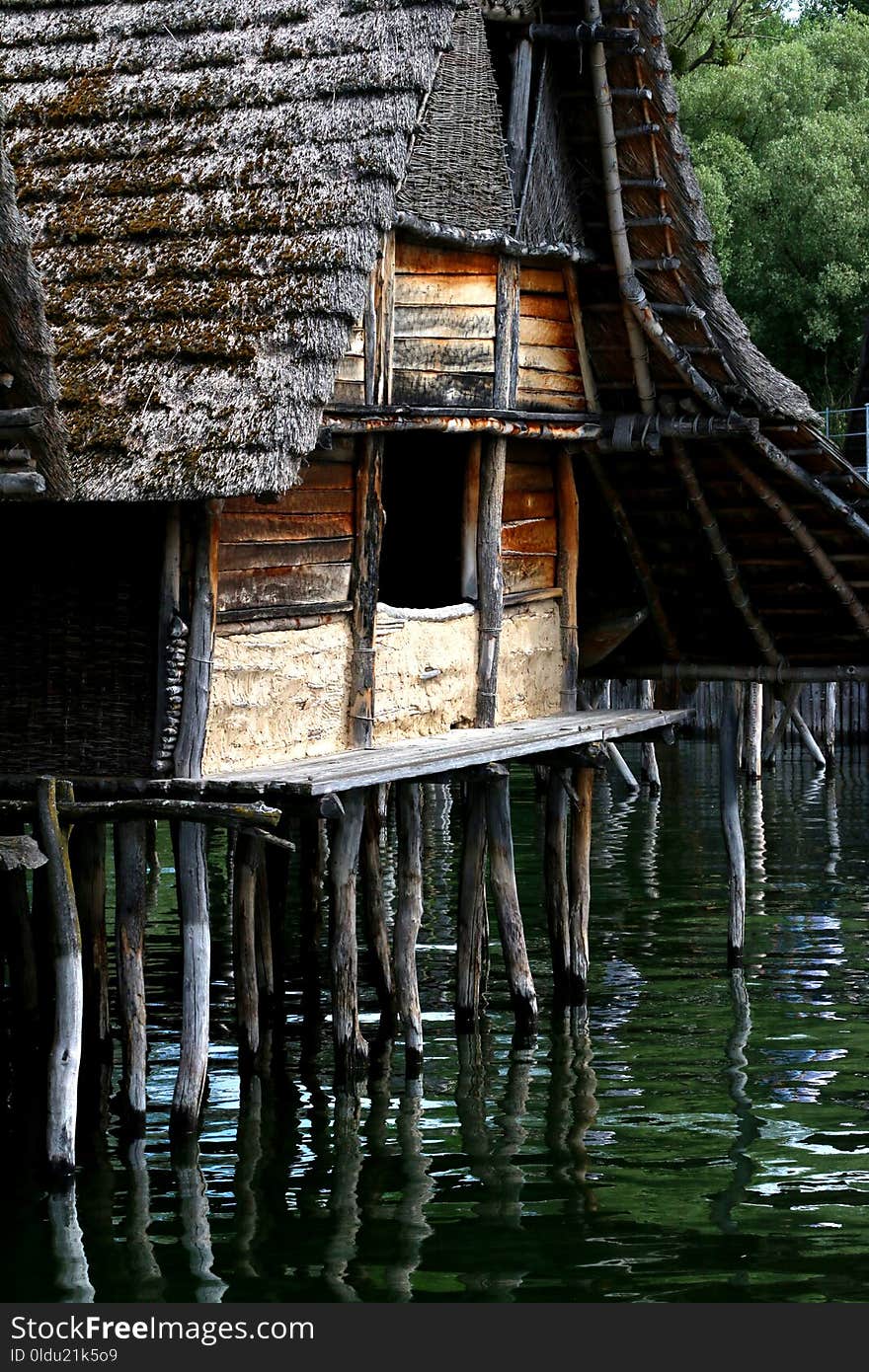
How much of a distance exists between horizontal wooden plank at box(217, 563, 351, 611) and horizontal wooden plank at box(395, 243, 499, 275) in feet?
6.11

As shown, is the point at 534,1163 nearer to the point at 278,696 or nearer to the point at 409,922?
the point at 409,922

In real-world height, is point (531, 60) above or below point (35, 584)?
above

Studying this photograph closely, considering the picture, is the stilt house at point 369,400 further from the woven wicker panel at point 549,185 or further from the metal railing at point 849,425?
the metal railing at point 849,425

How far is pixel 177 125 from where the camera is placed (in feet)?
40.2

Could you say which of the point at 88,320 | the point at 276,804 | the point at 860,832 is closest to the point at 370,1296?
the point at 276,804

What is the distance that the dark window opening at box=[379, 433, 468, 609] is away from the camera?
51.8ft

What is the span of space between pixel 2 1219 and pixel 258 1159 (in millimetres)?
1583

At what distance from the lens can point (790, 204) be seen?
118 ft

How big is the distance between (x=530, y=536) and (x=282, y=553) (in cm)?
310

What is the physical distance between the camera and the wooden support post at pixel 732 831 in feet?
52.2

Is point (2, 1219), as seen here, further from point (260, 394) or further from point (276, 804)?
point (260, 394)

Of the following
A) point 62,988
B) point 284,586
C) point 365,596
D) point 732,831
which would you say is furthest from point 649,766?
point 62,988

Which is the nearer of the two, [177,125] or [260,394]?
[260,394]

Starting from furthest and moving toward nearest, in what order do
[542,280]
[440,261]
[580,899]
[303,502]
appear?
[580,899], [542,280], [440,261], [303,502]
